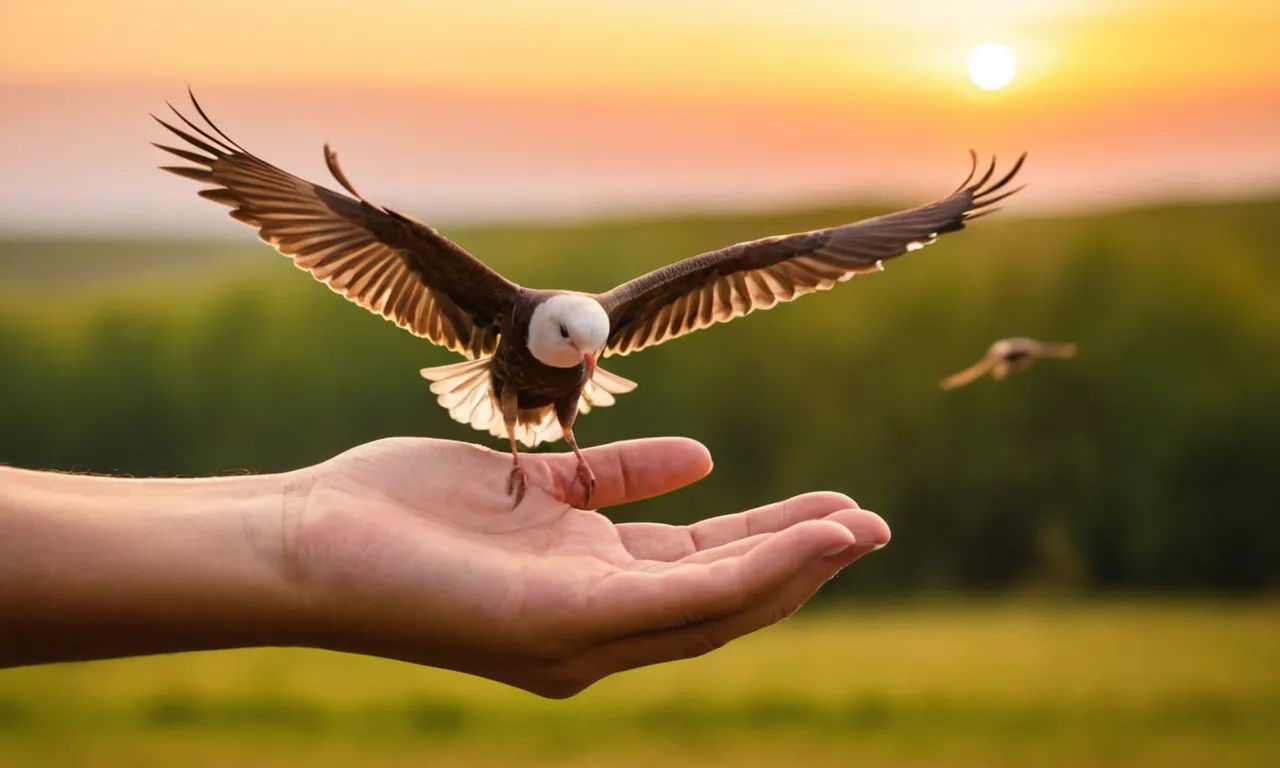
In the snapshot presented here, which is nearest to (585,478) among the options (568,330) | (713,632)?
(568,330)

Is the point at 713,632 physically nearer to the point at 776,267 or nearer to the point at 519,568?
the point at 519,568

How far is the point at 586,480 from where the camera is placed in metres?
3.06

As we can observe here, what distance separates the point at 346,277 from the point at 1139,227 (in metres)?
5.19

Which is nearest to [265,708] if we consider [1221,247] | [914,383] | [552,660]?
[914,383]

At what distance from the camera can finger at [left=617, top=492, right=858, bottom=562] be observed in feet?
8.28

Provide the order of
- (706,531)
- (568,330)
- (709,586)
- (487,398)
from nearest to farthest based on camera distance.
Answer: (709,586) < (706,531) < (568,330) < (487,398)

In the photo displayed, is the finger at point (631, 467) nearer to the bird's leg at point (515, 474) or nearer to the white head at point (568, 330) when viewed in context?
the bird's leg at point (515, 474)

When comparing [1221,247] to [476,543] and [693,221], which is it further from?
[476,543]

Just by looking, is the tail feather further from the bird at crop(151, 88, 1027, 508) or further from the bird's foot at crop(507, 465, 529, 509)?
the bird's foot at crop(507, 465, 529, 509)

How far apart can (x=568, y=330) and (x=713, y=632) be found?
44.5 inches

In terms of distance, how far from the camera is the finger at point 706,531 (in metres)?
2.52

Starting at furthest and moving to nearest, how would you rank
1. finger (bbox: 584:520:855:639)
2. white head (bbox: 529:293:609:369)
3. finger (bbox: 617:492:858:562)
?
white head (bbox: 529:293:609:369) < finger (bbox: 617:492:858:562) < finger (bbox: 584:520:855:639)

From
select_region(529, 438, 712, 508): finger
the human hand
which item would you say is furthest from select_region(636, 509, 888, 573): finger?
select_region(529, 438, 712, 508): finger

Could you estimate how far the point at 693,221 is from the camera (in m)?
6.61
